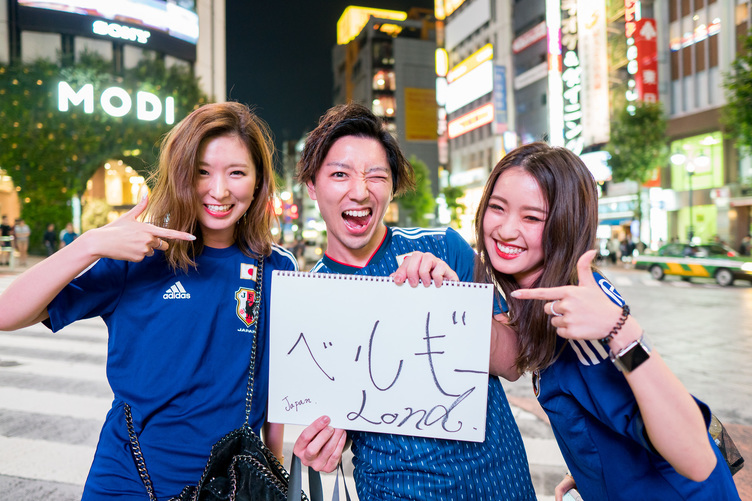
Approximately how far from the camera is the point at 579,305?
48.1 inches

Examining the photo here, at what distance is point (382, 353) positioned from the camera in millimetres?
1571

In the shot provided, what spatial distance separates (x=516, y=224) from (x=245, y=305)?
40.4 inches

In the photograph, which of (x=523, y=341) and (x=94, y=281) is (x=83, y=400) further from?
(x=523, y=341)

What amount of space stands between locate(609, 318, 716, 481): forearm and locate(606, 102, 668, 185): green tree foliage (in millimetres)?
28854

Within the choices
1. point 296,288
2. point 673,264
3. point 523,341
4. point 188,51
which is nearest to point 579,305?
point 523,341

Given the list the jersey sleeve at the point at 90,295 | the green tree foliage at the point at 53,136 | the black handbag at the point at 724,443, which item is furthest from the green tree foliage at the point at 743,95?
the green tree foliage at the point at 53,136

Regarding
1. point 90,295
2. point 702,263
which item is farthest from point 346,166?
point 702,263

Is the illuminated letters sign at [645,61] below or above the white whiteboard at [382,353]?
above

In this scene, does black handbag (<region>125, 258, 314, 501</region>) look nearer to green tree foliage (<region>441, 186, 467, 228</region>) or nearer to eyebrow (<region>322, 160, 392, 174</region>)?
eyebrow (<region>322, 160, 392, 174</region>)

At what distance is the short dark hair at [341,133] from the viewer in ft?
6.36

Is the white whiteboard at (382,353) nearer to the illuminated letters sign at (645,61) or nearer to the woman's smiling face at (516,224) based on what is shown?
the woman's smiling face at (516,224)

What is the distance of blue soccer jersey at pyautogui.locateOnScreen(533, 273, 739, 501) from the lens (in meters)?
1.32

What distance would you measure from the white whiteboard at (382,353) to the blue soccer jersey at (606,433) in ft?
0.79

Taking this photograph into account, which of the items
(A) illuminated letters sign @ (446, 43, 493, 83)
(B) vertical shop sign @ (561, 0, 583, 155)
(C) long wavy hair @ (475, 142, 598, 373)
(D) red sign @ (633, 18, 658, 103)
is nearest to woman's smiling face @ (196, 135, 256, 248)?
(C) long wavy hair @ (475, 142, 598, 373)
